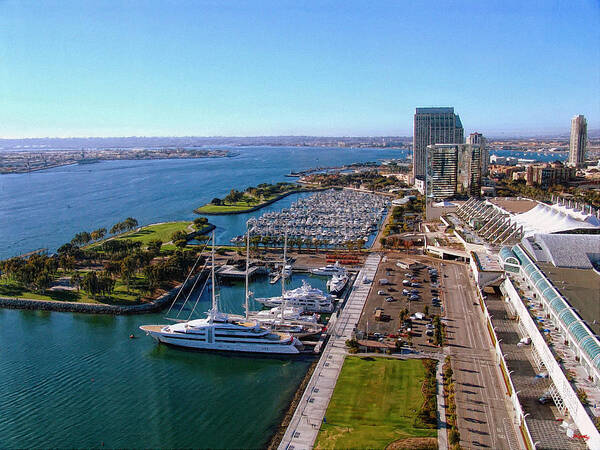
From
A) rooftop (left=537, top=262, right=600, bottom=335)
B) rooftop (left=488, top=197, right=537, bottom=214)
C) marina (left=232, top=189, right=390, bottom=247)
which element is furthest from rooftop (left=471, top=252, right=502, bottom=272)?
rooftop (left=488, top=197, right=537, bottom=214)

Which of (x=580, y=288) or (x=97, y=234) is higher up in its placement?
(x=580, y=288)

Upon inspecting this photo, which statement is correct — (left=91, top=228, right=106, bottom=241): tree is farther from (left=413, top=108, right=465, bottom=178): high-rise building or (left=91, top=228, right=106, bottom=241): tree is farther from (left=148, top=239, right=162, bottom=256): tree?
(left=413, top=108, right=465, bottom=178): high-rise building

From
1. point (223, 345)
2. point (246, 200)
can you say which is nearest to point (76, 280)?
point (223, 345)

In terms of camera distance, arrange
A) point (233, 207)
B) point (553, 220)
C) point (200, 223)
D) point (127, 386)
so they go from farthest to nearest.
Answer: point (233, 207), point (200, 223), point (553, 220), point (127, 386)

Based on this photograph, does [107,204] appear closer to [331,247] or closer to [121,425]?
[331,247]

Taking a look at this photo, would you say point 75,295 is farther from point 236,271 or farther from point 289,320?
point 289,320

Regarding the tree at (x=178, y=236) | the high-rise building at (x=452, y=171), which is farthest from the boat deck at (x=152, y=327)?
the high-rise building at (x=452, y=171)

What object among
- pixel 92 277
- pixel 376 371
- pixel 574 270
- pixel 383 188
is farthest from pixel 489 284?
pixel 383 188
